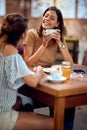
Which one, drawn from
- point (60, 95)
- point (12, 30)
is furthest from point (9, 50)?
point (60, 95)

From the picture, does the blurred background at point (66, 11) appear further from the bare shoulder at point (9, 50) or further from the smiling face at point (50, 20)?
the bare shoulder at point (9, 50)

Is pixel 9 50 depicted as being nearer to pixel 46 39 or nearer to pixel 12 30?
pixel 12 30

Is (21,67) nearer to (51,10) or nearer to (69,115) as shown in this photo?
(69,115)

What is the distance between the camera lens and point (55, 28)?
2871 mm

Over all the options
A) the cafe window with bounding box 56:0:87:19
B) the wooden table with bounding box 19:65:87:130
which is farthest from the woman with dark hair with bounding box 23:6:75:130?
the cafe window with bounding box 56:0:87:19

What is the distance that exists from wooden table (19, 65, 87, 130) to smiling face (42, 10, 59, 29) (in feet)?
2.76

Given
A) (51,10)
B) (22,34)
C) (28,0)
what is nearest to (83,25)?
(28,0)

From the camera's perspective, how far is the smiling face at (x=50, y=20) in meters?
2.79

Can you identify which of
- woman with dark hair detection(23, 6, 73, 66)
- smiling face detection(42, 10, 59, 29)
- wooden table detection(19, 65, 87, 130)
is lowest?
wooden table detection(19, 65, 87, 130)

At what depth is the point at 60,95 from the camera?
1863 mm

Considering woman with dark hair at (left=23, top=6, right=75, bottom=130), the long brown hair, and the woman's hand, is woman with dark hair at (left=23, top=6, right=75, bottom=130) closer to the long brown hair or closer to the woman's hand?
the woman's hand

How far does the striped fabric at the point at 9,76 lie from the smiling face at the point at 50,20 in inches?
36.9

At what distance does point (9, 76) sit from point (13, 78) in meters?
0.03

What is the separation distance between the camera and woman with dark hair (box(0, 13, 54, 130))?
1.90 meters
